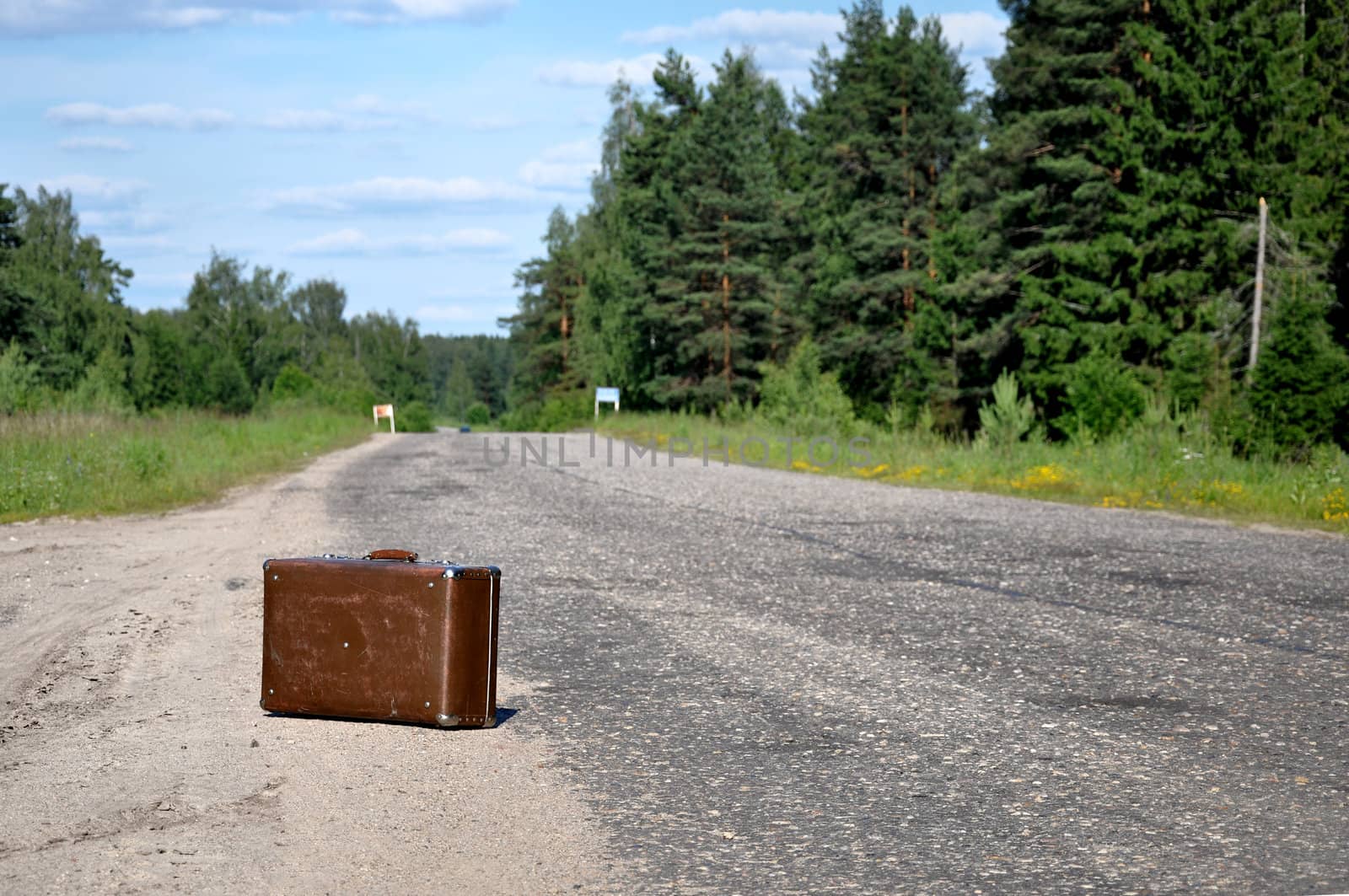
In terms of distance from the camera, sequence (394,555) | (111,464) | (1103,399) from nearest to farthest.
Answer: (394,555) < (111,464) < (1103,399)

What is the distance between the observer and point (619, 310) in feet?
226

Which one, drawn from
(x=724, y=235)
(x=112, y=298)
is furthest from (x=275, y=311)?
(x=724, y=235)

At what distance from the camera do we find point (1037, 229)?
3672 centimetres

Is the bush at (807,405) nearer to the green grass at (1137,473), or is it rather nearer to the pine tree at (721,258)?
the green grass at (1137,473)

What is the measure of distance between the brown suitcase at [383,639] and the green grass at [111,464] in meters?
10.3

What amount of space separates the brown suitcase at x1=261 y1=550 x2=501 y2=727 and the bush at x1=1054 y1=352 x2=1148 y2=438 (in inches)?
906

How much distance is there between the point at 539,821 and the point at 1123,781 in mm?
2387

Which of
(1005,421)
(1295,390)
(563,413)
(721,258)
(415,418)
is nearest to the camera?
(1295,390)

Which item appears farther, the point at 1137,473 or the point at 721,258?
the point at 721,258

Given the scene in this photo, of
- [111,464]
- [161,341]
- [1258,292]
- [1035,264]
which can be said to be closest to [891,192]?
[1035,264]

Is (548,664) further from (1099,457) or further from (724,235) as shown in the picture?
(724,235)

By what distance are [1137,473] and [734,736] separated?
49.4 ft

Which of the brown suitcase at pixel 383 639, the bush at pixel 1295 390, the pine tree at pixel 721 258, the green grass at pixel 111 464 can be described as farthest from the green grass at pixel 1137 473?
the pine tree at pixel 721 258

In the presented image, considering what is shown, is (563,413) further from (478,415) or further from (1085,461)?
(478,415)
